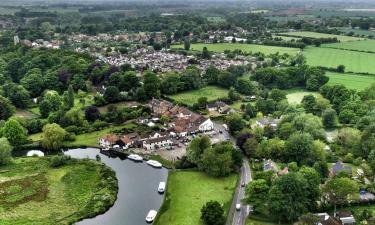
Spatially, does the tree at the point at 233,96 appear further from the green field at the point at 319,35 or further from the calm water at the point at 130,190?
the green field at the point at 319,35

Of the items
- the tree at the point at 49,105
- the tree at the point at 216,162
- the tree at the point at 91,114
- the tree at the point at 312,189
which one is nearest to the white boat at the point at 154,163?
the tree at the point at 216,162

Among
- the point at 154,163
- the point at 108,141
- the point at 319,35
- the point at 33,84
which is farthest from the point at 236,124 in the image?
Result: the point at 319,35

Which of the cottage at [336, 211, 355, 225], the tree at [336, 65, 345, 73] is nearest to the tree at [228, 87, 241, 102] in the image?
the tree at [336, 65, 345, 73]

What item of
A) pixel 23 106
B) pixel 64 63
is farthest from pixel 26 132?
pixel 64 63

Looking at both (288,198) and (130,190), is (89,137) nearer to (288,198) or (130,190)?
(130,190)

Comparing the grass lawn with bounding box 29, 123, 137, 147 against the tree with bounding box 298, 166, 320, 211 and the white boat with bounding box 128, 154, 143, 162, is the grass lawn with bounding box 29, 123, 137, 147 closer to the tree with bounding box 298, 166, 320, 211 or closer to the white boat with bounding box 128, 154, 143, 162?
the white boat with bounding box 128, 154, 143, 162

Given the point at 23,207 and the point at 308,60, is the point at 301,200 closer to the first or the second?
the point at 23,207
